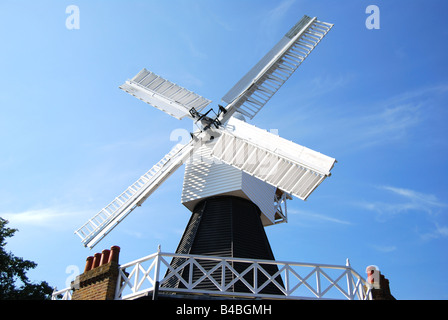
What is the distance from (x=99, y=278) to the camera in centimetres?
932

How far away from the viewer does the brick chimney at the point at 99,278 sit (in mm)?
9031

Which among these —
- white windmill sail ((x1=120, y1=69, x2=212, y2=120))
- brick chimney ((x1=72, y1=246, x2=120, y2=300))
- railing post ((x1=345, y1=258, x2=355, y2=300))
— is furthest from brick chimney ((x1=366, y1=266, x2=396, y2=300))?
white windmill sail ((x1=120, y1=69, x2=212, y2=120))

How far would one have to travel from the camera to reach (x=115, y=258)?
9.39 metres

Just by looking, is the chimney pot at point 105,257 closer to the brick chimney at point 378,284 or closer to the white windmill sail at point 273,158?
the white windmill sail at point 273,158

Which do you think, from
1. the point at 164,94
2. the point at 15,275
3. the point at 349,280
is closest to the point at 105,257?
the point at 349,280

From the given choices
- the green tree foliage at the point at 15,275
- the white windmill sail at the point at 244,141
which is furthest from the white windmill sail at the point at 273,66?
the green tree foliage at the point at 15,275

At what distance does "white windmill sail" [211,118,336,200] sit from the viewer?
11.2 m

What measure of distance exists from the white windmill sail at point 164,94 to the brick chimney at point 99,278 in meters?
6.49

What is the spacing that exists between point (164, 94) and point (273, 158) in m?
5.31

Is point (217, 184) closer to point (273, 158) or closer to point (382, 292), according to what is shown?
point (273, 158)

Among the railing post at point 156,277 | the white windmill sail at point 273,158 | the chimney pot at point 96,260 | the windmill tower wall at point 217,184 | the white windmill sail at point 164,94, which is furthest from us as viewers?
the white windmill sail at point 164,94
